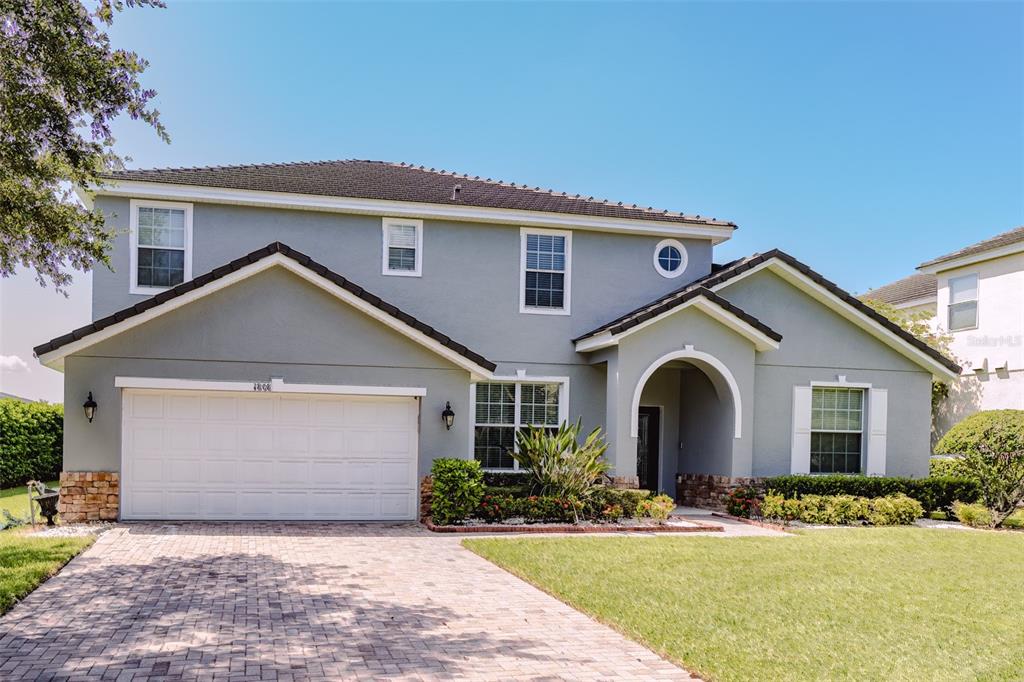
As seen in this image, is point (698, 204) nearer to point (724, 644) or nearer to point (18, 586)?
A: point (724, 644)

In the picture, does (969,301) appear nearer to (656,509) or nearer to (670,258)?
(670,258)

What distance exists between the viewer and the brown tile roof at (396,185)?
16.3 metres

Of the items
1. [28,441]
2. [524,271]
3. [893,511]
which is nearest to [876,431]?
[893,511]

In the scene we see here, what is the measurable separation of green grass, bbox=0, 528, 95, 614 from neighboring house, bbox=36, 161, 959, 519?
1.80 metres

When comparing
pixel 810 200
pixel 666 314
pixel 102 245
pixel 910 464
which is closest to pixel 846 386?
pixel 910 464

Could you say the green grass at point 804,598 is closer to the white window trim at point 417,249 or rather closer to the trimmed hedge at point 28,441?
the white window trim at point 417,249

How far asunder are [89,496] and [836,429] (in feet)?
49.0

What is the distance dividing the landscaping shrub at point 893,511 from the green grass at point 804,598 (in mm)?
1643

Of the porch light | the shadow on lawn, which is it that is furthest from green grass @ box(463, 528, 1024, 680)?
the porch light

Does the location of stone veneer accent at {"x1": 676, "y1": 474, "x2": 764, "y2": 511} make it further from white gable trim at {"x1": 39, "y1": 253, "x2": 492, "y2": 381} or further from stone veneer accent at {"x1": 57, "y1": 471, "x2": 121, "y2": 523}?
stone veneer accent at {"x1": 57, "y1": 471, "x2": 121, "y2": 523}

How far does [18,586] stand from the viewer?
27.5 ft

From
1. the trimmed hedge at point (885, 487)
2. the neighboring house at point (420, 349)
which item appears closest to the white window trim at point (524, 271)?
the neighboring house at point (420, 349)

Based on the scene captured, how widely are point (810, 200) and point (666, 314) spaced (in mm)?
10611

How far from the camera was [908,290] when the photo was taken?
2909cm
